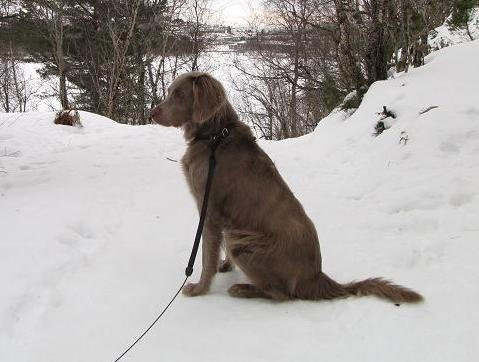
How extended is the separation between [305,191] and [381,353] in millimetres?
3484

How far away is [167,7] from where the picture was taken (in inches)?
794

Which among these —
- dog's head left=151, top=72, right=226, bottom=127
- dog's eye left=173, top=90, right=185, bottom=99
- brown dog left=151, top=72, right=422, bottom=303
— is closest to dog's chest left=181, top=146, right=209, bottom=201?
brown dog left=151, top=72, right=422, bottom=303

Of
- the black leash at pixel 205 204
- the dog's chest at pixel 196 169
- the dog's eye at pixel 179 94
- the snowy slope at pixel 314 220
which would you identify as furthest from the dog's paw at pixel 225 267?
the dog's eye at pixel 179 94

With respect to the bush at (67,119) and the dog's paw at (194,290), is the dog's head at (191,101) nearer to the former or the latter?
the dog's paw at (194,290)

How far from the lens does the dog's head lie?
318 centimetres

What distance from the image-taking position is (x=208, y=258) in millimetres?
3199

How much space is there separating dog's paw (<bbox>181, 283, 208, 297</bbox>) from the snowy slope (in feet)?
0.22

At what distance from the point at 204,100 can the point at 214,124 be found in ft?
0.66

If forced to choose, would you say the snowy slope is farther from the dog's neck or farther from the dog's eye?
the dog's eye

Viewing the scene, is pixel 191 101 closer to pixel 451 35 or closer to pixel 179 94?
pixel 179 94

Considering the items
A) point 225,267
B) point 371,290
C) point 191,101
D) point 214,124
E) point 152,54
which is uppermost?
point 152,54

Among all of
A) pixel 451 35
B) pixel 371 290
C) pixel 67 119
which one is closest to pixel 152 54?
pixel 67 119

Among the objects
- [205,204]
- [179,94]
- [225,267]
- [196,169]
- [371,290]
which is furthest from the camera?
[225,267]

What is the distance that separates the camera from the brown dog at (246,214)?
2.93m
